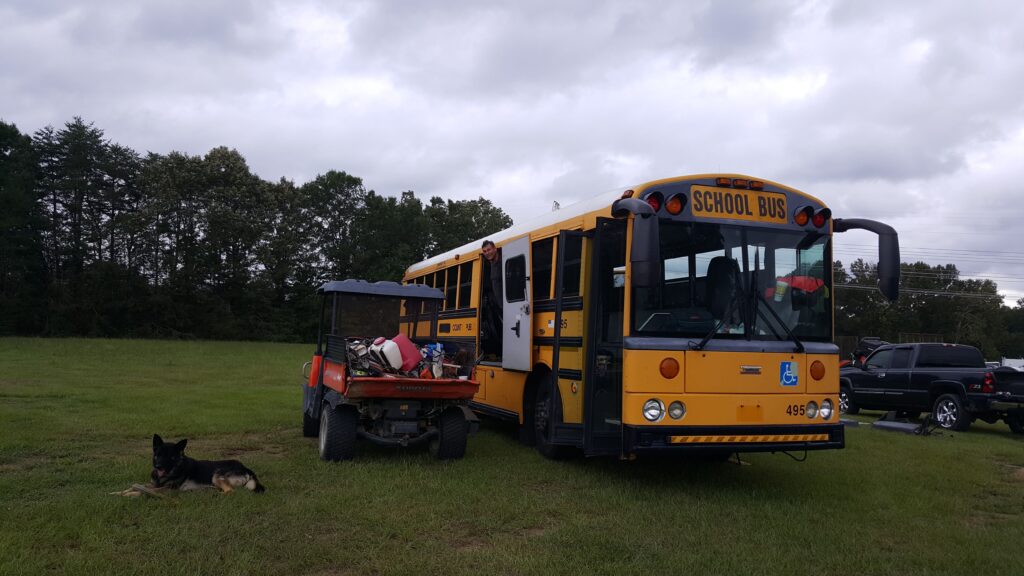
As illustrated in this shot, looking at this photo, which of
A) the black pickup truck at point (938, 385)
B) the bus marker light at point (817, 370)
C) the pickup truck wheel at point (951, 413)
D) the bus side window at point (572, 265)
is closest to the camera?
the bus marker light at point (817, 370)

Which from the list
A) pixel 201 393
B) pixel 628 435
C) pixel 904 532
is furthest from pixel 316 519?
pixel 201 393

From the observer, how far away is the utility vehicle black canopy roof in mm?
10039

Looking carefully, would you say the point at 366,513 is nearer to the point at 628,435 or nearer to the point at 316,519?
the point at 316,519

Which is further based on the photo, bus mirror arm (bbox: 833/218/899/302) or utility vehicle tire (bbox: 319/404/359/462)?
utility vehicle tire (bbox: 319/404/359/462)

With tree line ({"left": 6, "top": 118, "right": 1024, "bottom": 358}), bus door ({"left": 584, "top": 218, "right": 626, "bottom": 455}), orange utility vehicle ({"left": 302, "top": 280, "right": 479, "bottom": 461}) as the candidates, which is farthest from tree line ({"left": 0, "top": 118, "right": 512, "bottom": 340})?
bus door ({"left": 584, "top": 218, "right": 626, "bottom": 455})

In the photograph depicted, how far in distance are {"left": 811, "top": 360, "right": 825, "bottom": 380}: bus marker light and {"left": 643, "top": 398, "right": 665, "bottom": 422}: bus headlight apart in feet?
5.51

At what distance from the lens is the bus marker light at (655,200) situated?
23.9ft

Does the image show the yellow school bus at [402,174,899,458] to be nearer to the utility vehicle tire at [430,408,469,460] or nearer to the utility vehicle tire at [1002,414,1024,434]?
the utility vehicle tire at [430,408,469,460]

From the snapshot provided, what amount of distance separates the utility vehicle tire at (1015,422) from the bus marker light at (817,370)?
873 cm

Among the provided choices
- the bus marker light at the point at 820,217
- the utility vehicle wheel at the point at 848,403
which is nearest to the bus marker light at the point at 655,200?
the bus marker light at the point at 820,217

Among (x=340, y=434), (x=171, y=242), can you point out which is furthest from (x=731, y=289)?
(x=171, y=242)

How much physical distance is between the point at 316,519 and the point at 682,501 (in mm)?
3371

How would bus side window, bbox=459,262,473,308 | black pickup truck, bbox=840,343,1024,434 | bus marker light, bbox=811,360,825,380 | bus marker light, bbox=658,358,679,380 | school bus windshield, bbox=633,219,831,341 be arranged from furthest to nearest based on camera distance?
1. black pickup truck, bbox=840,343,1024,434
2. bus side window, bbox=459,262,473,308
3. bus marker light, bbox=811,360,825,380
4. school bus windshield, bbox=633,219,831,341
5. bus marker light, bbox=658,358,679,380

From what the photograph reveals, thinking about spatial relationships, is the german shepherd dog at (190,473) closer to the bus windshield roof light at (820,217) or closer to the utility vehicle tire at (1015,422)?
the bus windshield roof light at (820,217)
